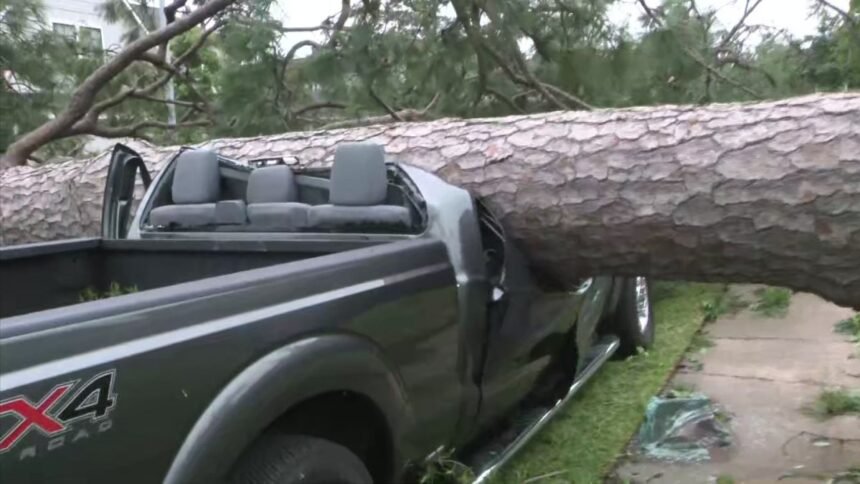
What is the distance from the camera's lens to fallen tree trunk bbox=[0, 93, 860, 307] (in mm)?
3117

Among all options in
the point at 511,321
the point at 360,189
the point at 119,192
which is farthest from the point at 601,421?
the point at 119,192

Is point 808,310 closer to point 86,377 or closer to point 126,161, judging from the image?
point 126,161

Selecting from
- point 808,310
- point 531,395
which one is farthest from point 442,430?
point 808,310

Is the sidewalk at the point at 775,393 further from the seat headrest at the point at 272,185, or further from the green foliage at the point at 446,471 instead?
the seat headrest at the point at 272,185

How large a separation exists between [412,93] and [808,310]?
367 cm

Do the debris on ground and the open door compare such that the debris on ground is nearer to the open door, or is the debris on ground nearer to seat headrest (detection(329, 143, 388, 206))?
seat headrest (detection(329, 143, 388, 206))

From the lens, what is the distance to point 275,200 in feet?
12.2

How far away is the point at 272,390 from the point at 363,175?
4.52 feet

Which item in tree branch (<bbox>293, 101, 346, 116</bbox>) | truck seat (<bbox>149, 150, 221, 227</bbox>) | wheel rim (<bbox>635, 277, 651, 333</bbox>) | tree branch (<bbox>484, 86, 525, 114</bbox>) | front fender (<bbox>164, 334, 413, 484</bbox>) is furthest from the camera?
tree branch (<bbox>293, 101, 346, 116</bbox>)

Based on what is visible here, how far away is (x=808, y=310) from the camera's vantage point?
696cm

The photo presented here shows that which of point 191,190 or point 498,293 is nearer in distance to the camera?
point 498,293

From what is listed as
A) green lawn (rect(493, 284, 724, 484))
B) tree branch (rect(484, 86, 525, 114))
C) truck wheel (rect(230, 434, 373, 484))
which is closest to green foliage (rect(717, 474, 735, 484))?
green lawn (rect(493, 284, 724, 484))

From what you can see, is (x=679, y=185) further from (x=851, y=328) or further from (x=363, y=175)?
(x=851, y=328)

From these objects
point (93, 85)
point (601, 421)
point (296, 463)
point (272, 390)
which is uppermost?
point (93, 85)
